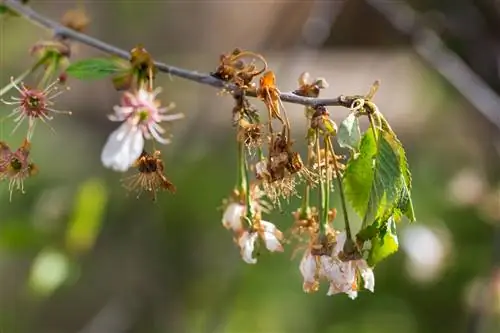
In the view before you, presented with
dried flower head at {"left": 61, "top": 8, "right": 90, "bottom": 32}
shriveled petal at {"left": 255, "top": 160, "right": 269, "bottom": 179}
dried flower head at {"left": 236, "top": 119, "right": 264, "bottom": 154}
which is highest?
dried flower head at {"left": 61, "top": 8, "right": 90, "bottom": 32}

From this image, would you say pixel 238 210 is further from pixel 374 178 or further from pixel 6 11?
pixel 6 11

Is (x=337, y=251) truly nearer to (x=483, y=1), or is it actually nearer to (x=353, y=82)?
(x=483, y=1)

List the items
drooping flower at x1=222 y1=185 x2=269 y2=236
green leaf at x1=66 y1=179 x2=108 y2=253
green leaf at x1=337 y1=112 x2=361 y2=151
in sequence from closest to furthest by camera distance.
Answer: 1. green leaf at x1=337 y1=112 x2=361 y2=151
2. drooping flower at x1=222 y1=185 x2=269 y2=236
3. green leaf at x1=66 y1=179 x2=108 y2=253

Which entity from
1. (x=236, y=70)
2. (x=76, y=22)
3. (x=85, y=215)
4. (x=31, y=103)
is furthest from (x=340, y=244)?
(x=85, y=215)

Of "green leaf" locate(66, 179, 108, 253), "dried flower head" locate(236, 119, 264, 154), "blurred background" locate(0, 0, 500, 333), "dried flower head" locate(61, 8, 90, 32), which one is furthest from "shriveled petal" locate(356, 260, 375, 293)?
"blurred background" locate(0, 0, 500, 333)

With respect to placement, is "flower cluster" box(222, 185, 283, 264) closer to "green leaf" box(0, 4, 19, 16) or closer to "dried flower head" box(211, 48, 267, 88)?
"dried flower head" box(211, 48, 267, 88)

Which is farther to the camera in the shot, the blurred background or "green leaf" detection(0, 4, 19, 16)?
the blurred background

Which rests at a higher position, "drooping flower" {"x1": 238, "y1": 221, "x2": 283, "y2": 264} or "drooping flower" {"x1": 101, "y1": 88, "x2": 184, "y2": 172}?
"drooping flower" {"x1": 101, "y1": 88, "x2": 184, "y2": 172}
